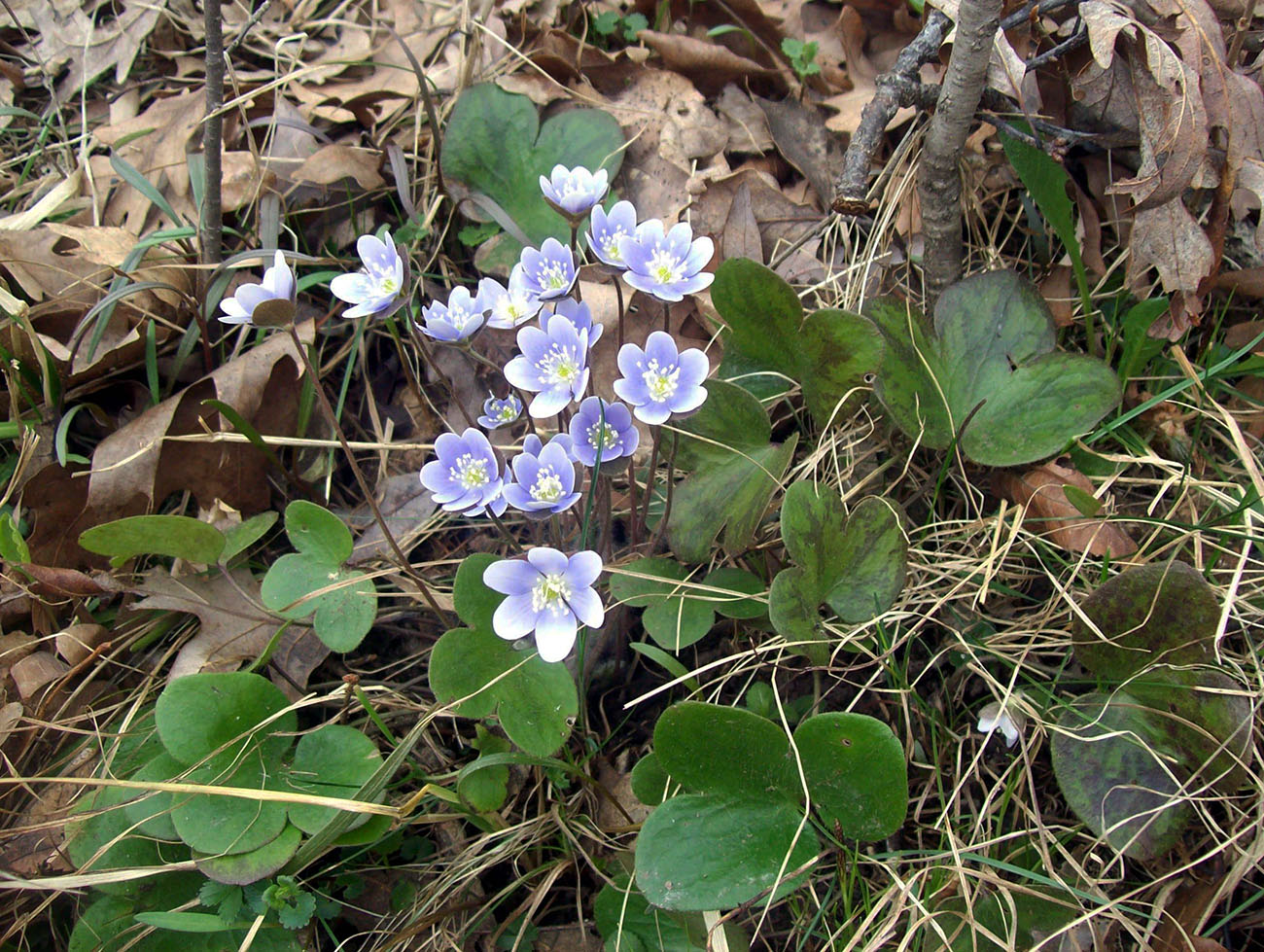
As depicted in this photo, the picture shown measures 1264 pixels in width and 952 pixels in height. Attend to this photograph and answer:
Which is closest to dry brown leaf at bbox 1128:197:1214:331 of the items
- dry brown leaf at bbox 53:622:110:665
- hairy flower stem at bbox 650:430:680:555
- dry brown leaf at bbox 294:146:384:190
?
hairy flower stem at bbox 650:430:680:555

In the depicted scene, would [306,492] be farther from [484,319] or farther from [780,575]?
[780,575]

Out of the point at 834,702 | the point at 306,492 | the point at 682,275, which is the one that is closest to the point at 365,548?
the point at 306,492

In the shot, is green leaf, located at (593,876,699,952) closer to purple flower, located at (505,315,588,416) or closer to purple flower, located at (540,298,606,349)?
purple flower, located at (505,315,588,416)

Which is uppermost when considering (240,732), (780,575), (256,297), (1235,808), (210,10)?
(210,10)

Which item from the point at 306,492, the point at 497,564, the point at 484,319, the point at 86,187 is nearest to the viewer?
the point at 497,564

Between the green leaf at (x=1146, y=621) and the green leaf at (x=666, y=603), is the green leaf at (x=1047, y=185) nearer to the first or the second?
the green leaf at (x=1146, y=621)

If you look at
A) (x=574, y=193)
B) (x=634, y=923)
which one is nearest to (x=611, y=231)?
(x=574, y=193)

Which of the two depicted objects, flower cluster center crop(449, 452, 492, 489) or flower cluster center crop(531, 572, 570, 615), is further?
flower cluster center crop(449, 452, 492, 489)
